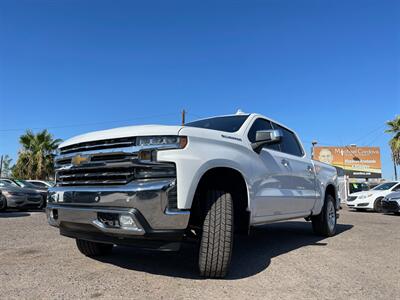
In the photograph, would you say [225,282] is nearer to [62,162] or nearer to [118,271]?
[118,271]

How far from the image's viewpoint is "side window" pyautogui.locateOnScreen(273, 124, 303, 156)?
555 centimetres

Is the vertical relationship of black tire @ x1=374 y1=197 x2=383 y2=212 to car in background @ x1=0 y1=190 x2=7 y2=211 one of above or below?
below

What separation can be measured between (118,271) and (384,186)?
52.7 ft

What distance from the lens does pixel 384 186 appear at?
16.7 metres

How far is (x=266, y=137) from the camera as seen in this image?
4160 millimetres

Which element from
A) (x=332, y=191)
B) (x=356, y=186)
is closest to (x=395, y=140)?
A: (x=356, y=186)

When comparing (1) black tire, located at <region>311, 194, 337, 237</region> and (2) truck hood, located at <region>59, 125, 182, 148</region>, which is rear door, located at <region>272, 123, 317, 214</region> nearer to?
(1) black tire, located at <region>311, 194, 337, 237</region>

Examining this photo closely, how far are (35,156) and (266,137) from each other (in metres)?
26.4

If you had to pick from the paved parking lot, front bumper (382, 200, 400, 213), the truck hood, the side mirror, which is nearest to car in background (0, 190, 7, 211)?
the paved parking lot

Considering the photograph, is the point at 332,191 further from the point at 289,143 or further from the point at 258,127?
the point at 258,127

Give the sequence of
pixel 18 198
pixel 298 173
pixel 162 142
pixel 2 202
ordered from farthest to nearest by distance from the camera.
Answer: pixel 18 198, pixel 2 202, pixel 298 173, pixel 162 142

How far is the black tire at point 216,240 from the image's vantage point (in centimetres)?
335

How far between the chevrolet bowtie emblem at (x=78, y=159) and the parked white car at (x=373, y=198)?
15.0 metres

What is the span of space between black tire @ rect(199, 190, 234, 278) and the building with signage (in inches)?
1538
